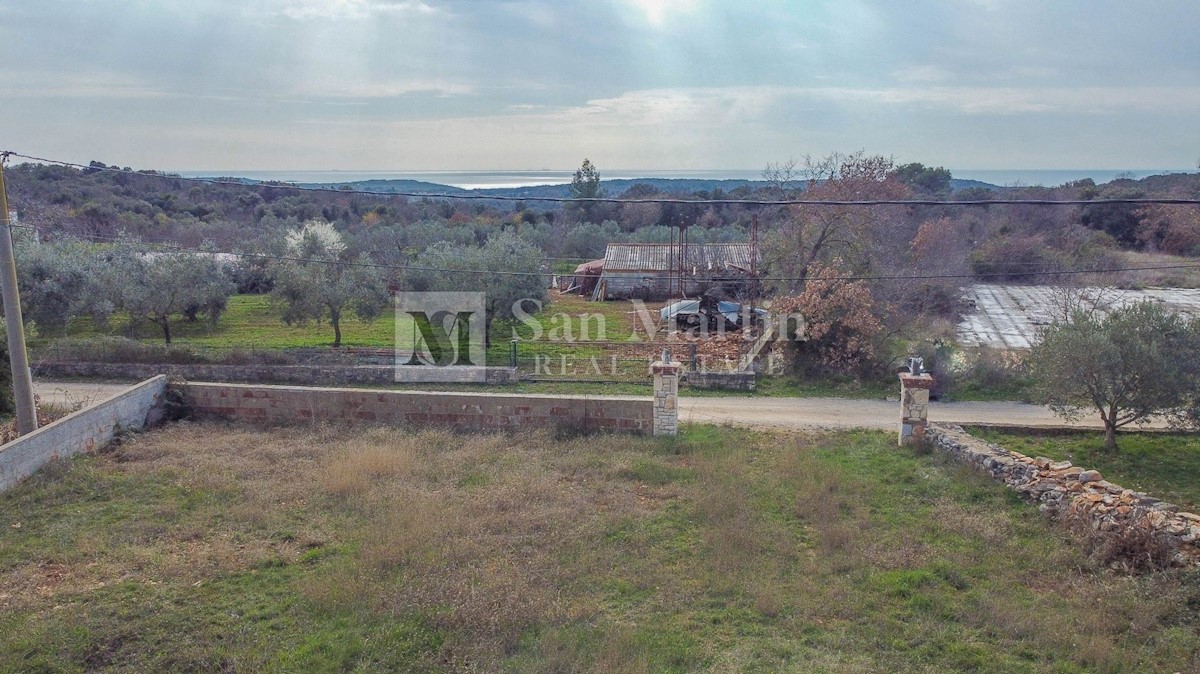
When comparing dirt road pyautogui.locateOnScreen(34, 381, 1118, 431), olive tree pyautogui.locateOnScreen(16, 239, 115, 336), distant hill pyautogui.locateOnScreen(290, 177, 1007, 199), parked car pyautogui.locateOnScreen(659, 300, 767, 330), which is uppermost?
distant hill pyautogui.locateOnScreen(290, 177, 1007, 199)

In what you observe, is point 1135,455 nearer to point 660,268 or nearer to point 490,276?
point 490,276

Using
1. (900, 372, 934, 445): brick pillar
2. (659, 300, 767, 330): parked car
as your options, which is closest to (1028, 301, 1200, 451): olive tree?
(900, 372, 934, 445): brick pillar

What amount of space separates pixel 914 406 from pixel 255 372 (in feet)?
44.3

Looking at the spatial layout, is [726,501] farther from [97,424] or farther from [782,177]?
[782,177]

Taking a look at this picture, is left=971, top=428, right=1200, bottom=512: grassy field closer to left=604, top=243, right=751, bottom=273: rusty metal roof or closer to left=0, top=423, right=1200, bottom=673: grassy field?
left=0, top=423, right=1200, bottom=673: grassy field

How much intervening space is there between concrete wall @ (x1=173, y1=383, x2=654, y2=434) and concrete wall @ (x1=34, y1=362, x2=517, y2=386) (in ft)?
11.8

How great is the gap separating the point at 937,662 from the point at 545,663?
2947mm

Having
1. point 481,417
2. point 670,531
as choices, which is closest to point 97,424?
point 481,417

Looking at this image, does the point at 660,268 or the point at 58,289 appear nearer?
the point at 58,289

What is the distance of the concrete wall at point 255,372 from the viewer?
15266mm

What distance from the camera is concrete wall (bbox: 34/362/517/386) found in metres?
15.3

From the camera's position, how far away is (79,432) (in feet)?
32.2

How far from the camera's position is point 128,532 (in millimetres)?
7344

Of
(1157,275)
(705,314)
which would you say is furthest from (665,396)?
(1157,275)
